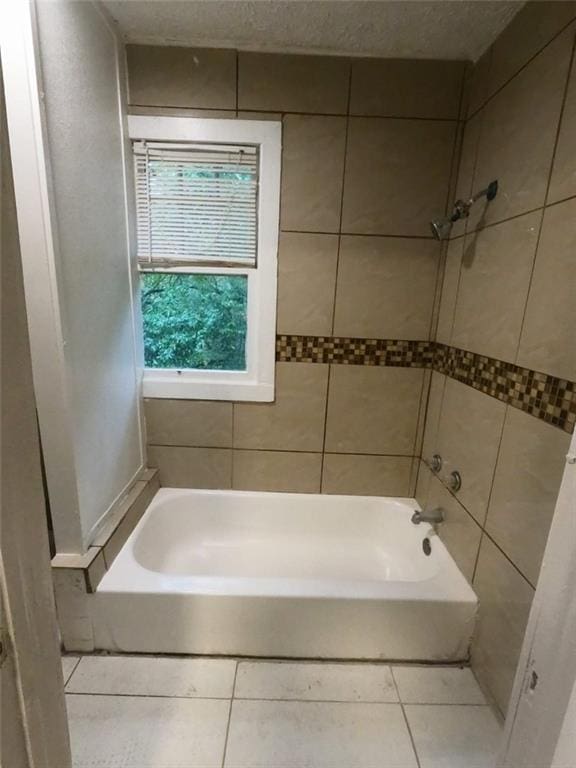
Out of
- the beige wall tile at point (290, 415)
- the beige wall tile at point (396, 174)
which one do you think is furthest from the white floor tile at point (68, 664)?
the beige wall tile at point (396, 174)

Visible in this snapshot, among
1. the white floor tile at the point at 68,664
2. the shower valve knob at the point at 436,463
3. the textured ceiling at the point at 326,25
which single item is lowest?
the white floor tile at the point at 68,664

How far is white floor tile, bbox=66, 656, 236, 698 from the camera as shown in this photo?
1.20 m

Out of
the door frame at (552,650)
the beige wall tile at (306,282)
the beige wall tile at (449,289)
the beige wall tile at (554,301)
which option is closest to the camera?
the door frame at (552,650)

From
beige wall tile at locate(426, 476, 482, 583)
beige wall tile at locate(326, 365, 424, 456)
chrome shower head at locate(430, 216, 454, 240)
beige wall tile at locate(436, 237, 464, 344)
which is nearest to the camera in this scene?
beige wall tile at locate(426, 476, 482, 583)

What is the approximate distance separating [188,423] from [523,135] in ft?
5.59

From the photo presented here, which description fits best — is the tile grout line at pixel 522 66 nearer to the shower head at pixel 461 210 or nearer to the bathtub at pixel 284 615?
the shower head at pixel 461 210

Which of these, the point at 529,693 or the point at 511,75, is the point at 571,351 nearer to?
the point at 529,693

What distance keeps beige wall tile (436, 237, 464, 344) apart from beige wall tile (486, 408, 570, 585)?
563mm

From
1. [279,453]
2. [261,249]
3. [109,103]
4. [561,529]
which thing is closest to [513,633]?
[561,529]

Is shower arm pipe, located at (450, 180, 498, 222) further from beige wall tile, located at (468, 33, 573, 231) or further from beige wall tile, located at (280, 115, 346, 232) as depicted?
beige wall tile, located at (280, 115, 346, 232)

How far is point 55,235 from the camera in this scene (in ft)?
3.47

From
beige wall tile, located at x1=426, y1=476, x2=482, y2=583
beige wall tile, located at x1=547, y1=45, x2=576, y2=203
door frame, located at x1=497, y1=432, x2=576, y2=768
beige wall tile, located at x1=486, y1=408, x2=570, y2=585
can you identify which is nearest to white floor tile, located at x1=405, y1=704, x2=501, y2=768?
beige wall tile, located at x1=426, y1=476, x2=482, y2=583

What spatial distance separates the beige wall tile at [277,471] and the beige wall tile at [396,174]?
111 cm

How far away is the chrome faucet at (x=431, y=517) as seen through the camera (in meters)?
1.57
